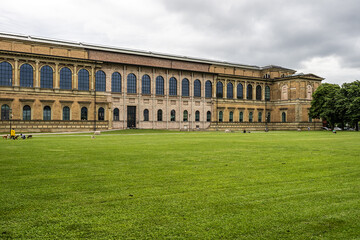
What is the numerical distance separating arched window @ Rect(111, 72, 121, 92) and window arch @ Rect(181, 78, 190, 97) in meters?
17.8

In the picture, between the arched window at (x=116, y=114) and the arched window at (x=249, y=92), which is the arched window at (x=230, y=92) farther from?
the arched window at (x=116, y=114)

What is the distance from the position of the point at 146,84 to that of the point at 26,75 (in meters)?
26.9

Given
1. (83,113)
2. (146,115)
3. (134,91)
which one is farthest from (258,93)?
(83,113)

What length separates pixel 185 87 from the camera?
3228 inches

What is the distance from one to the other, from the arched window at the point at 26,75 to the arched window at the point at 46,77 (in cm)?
188

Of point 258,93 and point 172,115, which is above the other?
point 258,93

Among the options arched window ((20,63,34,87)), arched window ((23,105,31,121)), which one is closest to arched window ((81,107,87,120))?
arched window ((23,105,31,121))

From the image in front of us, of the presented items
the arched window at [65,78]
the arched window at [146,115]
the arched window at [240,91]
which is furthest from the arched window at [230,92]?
the arched window at [65,78]

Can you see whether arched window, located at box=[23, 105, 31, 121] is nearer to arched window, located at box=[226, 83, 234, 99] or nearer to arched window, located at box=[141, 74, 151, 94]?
arched window, located at box=[141, 74, 151, 94]

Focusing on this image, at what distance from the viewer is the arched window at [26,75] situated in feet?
201

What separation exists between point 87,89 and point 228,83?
138ft

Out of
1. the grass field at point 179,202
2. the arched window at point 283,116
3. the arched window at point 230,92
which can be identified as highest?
the arched window at point 230,92

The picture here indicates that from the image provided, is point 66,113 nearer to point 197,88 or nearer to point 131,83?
point 131,83

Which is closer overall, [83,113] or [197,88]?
[83,113]
